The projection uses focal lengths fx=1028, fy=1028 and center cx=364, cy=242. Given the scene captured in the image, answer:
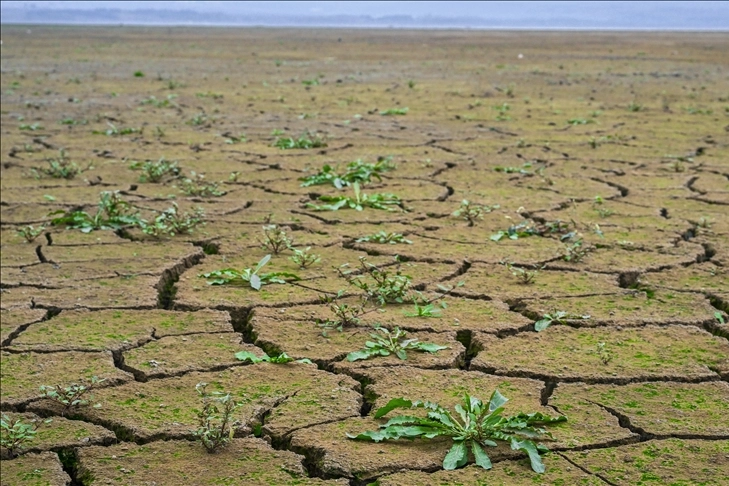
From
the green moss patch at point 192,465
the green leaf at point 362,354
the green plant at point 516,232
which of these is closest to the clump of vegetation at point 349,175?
the green plant at point 516,232

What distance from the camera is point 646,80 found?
15672mm

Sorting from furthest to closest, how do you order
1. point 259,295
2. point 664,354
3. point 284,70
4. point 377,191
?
point 284,70 → point 377,191 → point 259,295 → point 664,354

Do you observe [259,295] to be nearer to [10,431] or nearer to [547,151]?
[10,431]

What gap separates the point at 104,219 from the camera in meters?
5.26

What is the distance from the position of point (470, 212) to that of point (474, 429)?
2807 millimetres

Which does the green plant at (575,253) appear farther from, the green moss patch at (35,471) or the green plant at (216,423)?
the green moss patch at (35,471)

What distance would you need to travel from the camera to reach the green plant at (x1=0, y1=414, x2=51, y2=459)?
2.66 meters

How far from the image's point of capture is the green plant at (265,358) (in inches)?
129

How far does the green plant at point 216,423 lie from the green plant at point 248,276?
1270 mm

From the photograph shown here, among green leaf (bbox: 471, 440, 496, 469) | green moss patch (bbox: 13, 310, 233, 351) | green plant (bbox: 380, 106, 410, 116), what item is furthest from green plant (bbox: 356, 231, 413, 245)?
green plant (bbox: 380, 106, 410, 116)

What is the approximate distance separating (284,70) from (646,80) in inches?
251

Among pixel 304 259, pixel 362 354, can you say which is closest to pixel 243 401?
pixel 362 354

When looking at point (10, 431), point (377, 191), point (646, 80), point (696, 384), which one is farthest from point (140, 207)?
point (646, 80)

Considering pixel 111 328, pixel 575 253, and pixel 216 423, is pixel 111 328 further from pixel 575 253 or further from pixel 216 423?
pixel 575 253
